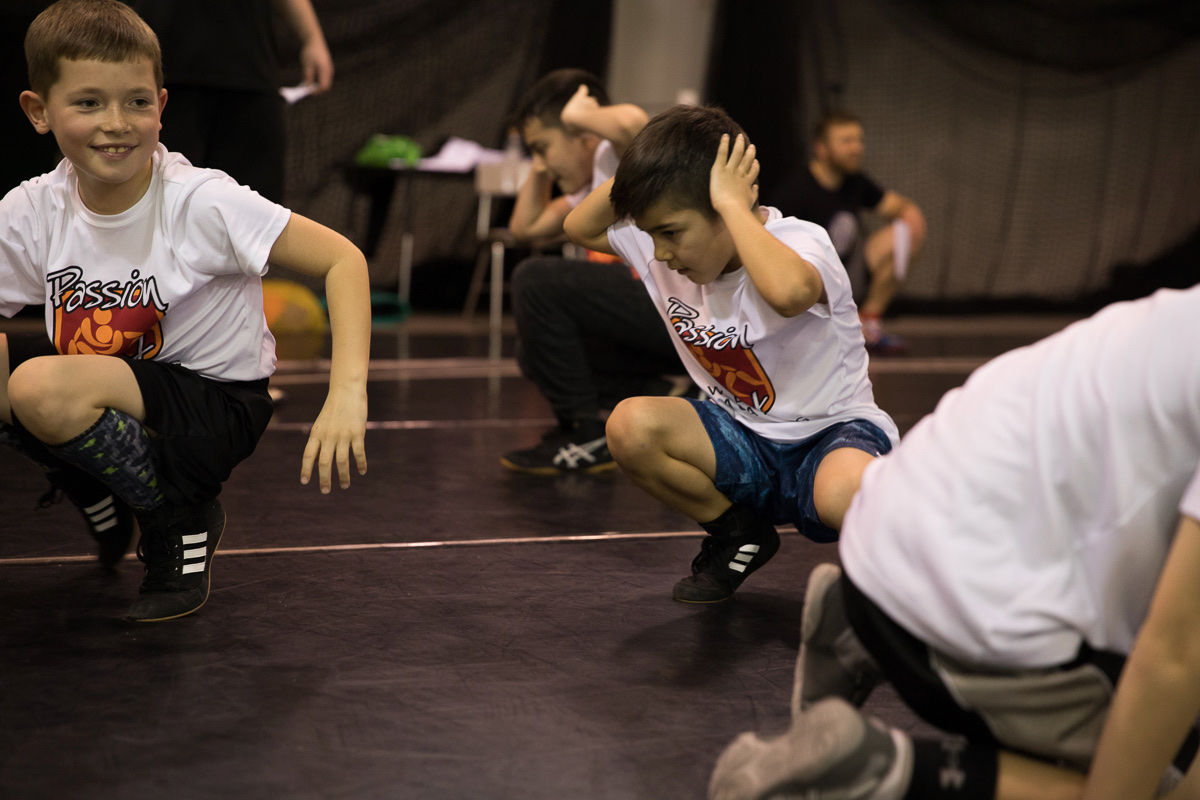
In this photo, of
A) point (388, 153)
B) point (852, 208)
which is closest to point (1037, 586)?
point (852, 208)

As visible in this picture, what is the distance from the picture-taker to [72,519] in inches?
80.0

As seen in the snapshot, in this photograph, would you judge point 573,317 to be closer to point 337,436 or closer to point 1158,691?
point 337,436

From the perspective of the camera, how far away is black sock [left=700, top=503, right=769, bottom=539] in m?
1.71

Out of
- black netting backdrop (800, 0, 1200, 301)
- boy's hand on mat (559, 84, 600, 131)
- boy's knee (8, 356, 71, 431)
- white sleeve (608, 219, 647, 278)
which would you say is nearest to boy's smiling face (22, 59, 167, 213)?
boy's knee (8, 356, 71, 431)

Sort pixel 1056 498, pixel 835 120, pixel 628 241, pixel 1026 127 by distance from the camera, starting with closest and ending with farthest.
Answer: pixel 1056 498 < pixel 628 241 < pixel 835 120 < pixel 1026 127

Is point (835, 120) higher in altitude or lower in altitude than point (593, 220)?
lower

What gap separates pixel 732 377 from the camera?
1.72 metres

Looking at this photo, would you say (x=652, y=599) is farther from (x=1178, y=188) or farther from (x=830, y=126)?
(x=1178, y=188)

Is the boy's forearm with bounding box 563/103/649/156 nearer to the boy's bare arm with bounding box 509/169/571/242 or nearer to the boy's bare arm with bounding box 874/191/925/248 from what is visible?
the boy's bare arm with bounding box 509/169/571/242

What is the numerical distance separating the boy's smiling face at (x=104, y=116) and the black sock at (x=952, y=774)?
48.3 inches

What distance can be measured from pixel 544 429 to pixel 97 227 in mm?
1570

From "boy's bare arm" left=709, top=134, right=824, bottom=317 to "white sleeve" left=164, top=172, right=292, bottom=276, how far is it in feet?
1.96

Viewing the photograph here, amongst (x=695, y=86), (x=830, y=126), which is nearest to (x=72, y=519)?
(x=830, y=126)

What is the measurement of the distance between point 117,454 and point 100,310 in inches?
8.4
